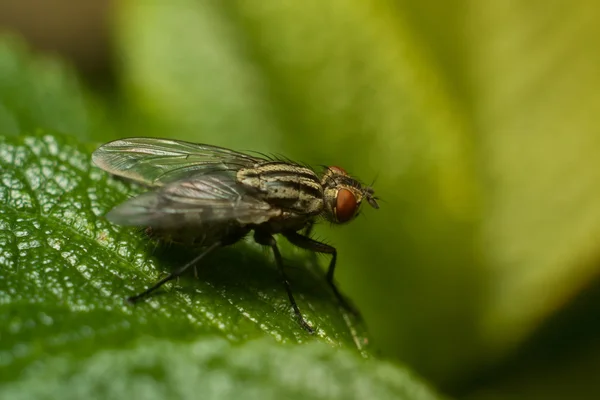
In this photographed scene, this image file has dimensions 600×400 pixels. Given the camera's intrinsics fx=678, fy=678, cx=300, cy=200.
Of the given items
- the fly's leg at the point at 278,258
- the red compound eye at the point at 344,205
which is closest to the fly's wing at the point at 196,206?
the fly's leg at the point at 278,258

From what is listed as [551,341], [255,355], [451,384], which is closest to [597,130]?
[551,341]

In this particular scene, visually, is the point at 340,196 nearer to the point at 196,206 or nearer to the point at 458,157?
the point at 196,206

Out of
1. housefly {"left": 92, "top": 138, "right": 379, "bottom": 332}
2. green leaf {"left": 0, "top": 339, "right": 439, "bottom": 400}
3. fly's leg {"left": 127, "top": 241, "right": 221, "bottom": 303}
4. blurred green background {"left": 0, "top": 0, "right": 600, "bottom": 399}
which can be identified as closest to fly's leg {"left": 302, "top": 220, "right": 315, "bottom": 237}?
housefly {"left": 92, "top": 138, "right": 379, "bottom": 332}

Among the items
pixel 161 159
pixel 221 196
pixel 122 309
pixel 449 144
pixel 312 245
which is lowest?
pixel 312 245

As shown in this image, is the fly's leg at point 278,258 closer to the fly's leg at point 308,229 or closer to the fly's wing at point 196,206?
the fly's wing at point 196,206

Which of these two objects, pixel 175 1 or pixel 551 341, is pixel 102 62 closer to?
pixel 175 1

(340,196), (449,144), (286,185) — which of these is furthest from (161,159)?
(449,144)

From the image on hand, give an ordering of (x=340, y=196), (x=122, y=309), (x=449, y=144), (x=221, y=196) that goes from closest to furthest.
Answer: (x=122, y=309)
(x=221, y=196)
(x=340, y=196)
(x=449, y=144)
